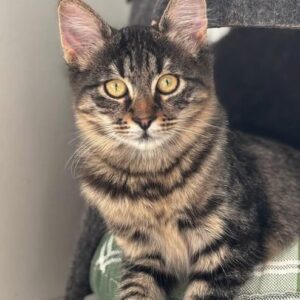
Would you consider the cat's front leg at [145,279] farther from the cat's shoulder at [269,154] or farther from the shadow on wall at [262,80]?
the shadow on wall at [262,80]

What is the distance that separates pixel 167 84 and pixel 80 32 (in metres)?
0.23

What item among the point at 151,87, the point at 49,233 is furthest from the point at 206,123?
the point at 49,233

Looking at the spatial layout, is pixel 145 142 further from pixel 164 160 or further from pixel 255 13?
pixel 255 13

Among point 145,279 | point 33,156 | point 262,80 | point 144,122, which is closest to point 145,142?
point 144,122

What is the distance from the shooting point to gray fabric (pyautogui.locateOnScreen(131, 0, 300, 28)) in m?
1.31

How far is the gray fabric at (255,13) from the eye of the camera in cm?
131

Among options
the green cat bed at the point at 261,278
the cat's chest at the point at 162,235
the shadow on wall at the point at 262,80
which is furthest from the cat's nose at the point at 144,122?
the shadow on wall at the point at 262,80

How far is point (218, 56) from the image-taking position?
190 cm

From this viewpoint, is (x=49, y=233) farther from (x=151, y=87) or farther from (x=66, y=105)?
(x=151, y=87)

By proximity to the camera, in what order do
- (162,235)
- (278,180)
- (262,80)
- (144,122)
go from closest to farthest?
(144,122) → (162,235) → (278,180) → (262,80)

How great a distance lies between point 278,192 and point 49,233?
27.3 inches

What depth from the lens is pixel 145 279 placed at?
52.1 inches

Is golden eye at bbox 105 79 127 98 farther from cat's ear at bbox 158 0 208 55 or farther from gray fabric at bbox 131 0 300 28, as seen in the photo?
gray fabric at bbox 131 0 300 28

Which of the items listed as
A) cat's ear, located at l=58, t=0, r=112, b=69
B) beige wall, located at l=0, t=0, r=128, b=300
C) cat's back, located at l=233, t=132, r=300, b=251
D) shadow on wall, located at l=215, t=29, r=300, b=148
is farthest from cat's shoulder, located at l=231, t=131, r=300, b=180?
beige wall, located at l=0, t=0, r=128, b=300
